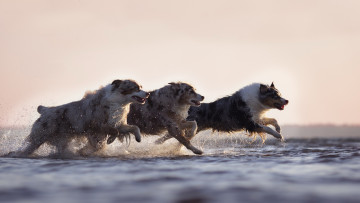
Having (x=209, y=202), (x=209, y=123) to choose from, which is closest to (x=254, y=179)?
(x=209, y=202)

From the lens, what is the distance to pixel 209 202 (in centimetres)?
510

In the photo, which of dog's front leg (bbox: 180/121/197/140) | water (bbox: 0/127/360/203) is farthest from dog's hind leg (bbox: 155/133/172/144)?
water (bbox: 0/127/360/203)

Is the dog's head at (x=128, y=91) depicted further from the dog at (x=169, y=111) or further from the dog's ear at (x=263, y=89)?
the dog's ear at (x=263, y=89)

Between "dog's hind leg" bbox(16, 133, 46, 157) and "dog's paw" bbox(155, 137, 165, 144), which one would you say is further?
"dog's paw" bbox(155, 137, 165, 144)

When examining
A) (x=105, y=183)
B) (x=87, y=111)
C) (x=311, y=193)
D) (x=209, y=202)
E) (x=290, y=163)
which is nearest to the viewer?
(x=209, y=202)

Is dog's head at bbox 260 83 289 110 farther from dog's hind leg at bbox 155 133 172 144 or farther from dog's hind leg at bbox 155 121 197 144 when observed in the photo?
dog's hind leg at bbox 155 133 172 144

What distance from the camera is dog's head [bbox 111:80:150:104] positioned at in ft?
38.9

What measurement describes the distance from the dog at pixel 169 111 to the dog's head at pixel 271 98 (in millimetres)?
2306

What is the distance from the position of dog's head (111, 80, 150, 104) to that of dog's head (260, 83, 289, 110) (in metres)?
4.05

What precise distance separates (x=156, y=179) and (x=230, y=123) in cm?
794

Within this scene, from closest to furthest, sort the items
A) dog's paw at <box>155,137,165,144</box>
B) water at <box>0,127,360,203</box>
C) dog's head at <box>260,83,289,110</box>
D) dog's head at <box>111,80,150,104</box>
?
1. water at <box>0,127,360,203</box>
2. dog's head at <box>111,80,150,104</box>
3. dog's head at <box>260,83,289,110</box>
4. dog's paw at <box>155,137,165,144</box>

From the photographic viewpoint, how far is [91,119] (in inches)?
473

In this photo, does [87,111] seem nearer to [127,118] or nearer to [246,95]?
[127,118]

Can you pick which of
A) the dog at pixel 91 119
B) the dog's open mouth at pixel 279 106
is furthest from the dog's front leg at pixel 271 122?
the dog at pixel 91 119
